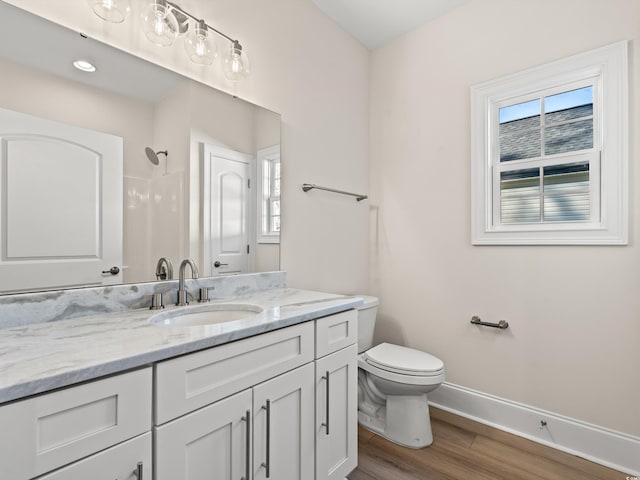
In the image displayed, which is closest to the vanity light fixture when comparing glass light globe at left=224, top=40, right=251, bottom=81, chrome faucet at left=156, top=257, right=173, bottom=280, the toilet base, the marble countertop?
glass light globe at left=224, top=40, right=251, bottom=81

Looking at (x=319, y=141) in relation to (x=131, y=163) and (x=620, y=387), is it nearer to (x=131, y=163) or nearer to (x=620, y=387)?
(x=131, y=163)

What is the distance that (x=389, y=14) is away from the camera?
2.20m

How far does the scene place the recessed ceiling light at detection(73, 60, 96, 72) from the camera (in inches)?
45.7

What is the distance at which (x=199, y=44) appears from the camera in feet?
4.76

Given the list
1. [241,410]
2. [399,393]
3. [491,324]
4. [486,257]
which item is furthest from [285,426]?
[486,257]

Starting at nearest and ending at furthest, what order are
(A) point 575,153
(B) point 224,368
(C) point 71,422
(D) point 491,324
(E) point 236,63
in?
(C) point 71,422 < (B) point 224,368 < (E) point 236,63 < (A) point 575,153 < (D) point 491,324

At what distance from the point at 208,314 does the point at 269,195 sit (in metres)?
0.78

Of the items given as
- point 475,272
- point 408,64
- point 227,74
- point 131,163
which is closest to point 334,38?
point 408,64

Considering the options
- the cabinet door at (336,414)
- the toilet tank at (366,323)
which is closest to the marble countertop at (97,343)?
the cabinet door at (336,414)

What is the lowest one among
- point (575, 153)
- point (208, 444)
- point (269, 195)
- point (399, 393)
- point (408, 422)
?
point (408, 422)

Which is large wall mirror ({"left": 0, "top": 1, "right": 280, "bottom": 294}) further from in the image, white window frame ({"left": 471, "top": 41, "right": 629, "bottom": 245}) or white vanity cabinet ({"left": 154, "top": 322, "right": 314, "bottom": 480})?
white window frame ({"left": 471, "top": 41, "right": 629, "bottom": 245})

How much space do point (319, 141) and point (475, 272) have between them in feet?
4.43

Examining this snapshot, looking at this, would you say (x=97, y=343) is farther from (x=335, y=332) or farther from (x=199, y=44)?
(x=199, y=44)

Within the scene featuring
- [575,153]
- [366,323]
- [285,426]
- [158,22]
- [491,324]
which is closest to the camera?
[285,426]
